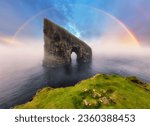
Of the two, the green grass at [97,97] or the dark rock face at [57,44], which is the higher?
the dark rock face at [57,44]

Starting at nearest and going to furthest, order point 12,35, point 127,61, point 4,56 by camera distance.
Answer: point 127,61, point 12,35, point 4,56

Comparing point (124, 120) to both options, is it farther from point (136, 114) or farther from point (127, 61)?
point (127, 61)

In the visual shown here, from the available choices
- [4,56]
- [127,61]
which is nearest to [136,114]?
[127,61]

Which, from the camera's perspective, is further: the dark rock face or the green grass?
the dark rock face

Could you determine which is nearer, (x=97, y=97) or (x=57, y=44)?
(x=97, y=97)

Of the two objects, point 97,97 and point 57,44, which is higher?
point 57,44

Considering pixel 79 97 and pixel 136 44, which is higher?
pixel 136 44

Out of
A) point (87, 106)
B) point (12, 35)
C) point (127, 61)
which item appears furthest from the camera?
point (12, 35)

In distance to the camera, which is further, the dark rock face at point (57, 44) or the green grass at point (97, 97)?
the dark rock face at point (57, 44)
